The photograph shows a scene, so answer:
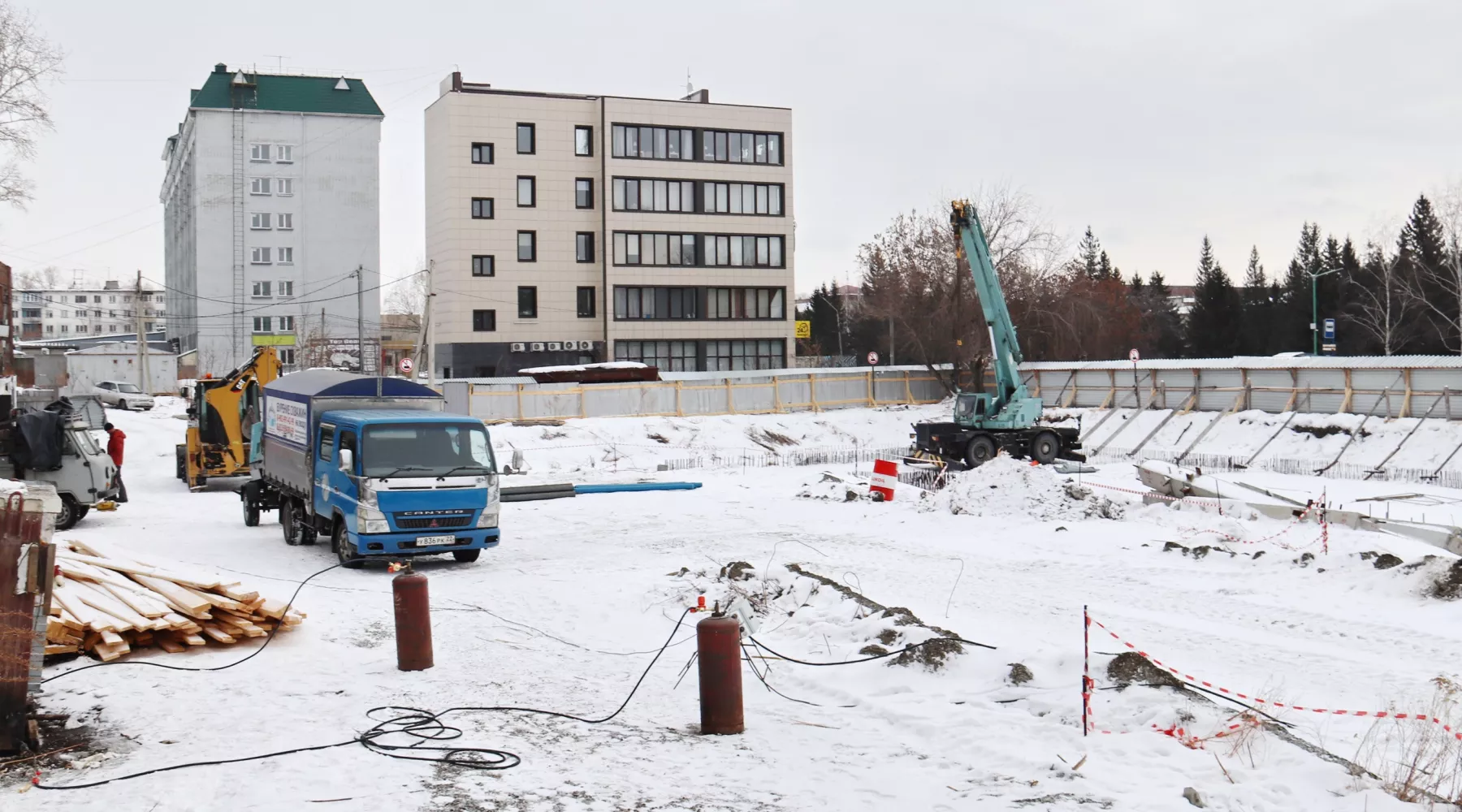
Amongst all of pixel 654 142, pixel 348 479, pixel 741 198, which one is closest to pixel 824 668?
pixel 348 479

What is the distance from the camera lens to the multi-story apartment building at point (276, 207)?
256 feet

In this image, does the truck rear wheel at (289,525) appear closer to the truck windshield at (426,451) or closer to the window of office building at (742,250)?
the truck windshield at (426,451)

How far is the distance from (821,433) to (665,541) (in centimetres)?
2868

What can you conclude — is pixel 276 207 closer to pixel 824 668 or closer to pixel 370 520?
pixel 370 520

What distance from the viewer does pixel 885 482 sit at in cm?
2636

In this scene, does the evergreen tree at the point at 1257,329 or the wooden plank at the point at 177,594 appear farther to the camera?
the evergreen tree at the point at 1257,329

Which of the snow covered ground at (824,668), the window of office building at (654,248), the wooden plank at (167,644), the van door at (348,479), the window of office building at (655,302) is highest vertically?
the window of office building at (654,248)

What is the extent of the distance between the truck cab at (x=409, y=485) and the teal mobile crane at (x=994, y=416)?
70.7 ft

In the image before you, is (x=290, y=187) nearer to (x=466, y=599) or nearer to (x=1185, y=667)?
(x=466, y=599)

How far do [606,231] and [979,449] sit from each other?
3330 centimetres

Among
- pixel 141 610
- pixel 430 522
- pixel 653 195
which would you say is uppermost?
pixel 653 195

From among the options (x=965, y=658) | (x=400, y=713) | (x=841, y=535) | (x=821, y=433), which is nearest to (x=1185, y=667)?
(x=965, y=658)

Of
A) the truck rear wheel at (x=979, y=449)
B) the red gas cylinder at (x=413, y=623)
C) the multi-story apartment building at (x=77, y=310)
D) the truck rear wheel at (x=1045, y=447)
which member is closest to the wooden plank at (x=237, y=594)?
the red gas cylinder at (x=413, y=623)

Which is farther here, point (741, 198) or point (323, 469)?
point (741, 198)
